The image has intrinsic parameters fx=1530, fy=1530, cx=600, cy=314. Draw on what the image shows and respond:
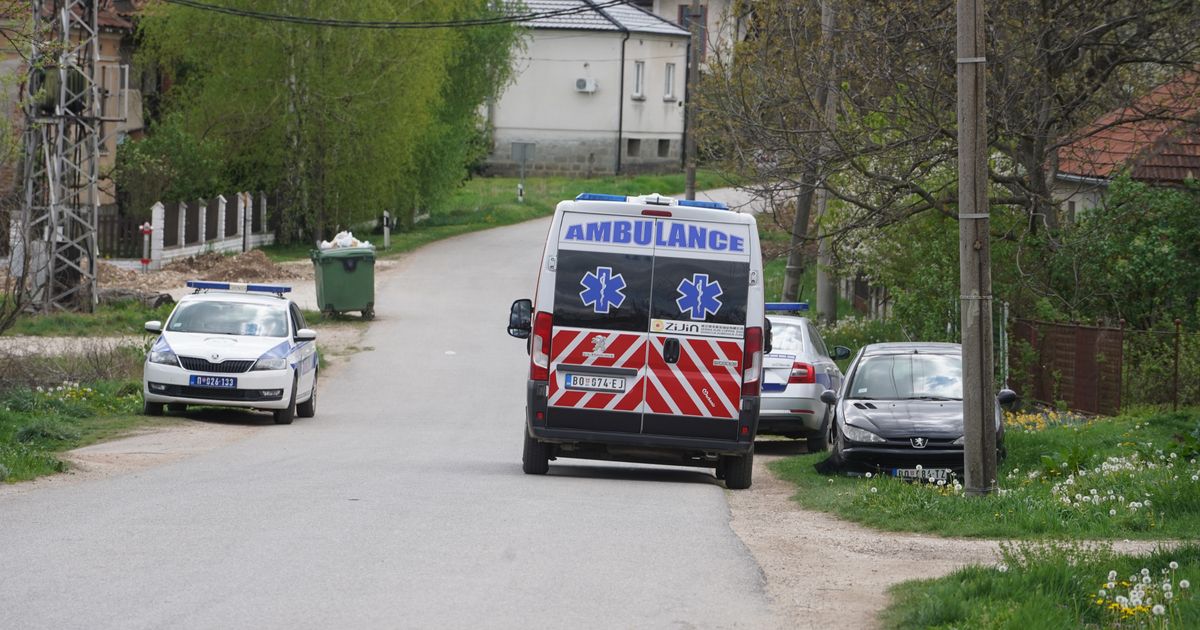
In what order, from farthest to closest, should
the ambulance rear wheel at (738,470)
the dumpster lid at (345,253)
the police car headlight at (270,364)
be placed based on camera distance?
the dumpster lid at (345,253) < the police car headlight at (270,364) < the ambulance rear wheel at (738,470)

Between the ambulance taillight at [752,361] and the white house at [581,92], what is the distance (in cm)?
5573

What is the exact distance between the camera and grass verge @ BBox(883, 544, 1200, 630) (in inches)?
276

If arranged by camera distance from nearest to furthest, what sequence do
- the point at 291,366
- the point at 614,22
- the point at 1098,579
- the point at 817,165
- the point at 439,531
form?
the point at 1098,579 → the point at 439,531 → the point at 291,366 → the point at 817,165 → the point at 614,22

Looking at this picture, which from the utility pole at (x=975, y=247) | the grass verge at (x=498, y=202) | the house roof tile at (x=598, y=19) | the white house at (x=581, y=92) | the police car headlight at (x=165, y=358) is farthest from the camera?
the white house at (x=581, y=92)

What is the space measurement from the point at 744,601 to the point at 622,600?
679mm

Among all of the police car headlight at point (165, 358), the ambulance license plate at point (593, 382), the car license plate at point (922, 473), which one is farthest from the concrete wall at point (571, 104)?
the ambulance license plate at point (593, 382)

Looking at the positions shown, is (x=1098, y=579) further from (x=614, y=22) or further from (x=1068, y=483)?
(x=614, y=22)

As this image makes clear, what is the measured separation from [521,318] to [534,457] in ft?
Result: 4.56

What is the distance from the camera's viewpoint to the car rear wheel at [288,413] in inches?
775

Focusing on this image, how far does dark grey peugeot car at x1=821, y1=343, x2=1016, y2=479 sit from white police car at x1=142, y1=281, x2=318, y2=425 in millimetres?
7131

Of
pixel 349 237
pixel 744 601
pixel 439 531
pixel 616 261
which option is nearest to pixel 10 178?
pixel 349 237

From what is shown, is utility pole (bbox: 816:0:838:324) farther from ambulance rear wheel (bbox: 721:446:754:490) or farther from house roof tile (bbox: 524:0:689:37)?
house roof tile (bbox: 524:0:689:37)

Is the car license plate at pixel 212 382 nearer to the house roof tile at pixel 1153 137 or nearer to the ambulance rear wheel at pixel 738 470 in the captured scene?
the ambulance rear wheel at pixel 738 470

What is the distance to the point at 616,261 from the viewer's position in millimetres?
13703
